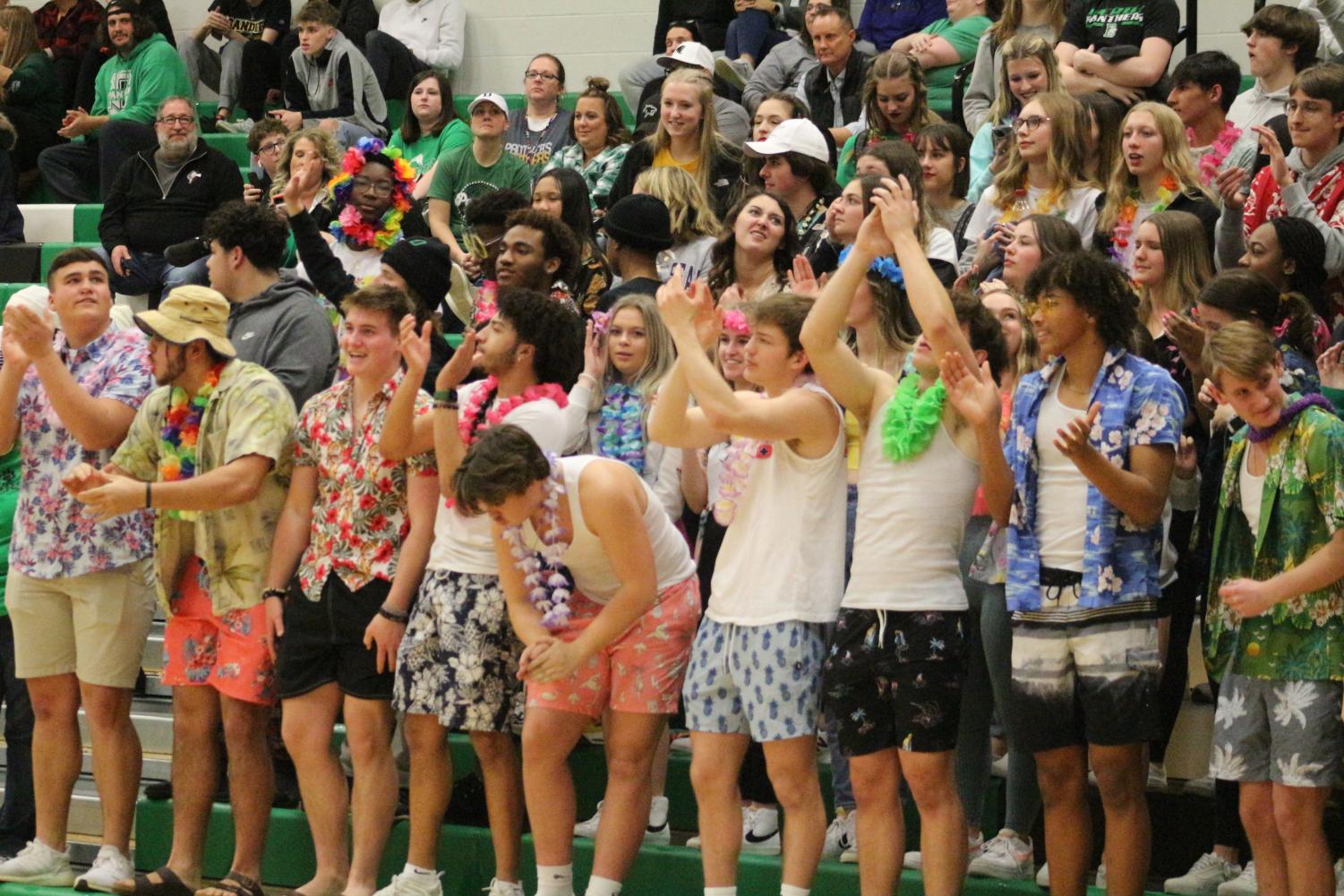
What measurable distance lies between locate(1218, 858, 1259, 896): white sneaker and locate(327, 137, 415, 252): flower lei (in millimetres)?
3601

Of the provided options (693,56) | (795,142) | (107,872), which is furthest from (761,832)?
(693,56)

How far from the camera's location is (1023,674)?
163 inches

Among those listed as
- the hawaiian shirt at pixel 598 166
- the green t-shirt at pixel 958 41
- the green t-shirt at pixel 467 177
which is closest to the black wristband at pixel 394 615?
the hawaiian shirt at pixel 598 166

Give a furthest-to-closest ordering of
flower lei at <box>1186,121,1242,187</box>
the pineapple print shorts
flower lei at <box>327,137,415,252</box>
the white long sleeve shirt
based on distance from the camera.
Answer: the white long sleeve shirt
flower lei at <box>327,137,415,252</box>
flower lei at <box>1186,121,1242,187</box>
the pineapple print shorts

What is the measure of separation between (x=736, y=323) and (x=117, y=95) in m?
6.09

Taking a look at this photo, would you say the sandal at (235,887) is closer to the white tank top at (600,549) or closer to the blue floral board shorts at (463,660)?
the blue floral board shorts at (463,660)

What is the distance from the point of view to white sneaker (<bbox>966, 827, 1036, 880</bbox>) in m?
4.46

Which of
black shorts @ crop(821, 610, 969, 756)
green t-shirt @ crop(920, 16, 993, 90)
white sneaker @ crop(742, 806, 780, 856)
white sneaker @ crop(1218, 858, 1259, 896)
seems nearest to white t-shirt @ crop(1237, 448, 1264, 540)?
black shorts @ crop(821, 610, 969, 756)

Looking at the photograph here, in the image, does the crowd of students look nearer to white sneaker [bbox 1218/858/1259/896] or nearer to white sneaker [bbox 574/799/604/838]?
white sneaker [bbox 1218/858/1259/896]

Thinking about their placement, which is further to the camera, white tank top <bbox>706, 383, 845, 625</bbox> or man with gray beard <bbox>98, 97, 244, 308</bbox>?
man with gray beard <bbox>98, 97, 244, 308</bbox>

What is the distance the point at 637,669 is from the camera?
450 cm

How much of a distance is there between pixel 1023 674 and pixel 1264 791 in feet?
1.83

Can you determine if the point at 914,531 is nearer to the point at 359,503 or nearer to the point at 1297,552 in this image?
the point at 1297,552

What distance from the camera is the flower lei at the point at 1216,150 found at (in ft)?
20.1
